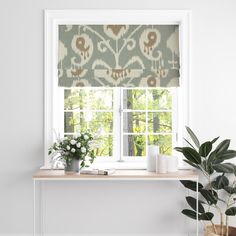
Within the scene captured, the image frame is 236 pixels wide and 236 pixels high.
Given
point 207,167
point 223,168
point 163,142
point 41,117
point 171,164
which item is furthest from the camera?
point 163,142

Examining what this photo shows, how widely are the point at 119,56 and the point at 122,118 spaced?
0.66 meters

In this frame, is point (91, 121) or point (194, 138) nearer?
point (194, 138)

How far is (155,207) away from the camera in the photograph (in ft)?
12.4

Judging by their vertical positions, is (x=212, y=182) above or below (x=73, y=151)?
below

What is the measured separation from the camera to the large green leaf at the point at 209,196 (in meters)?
3.50

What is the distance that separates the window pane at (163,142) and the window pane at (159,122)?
0.21ft

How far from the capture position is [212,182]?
3562mm

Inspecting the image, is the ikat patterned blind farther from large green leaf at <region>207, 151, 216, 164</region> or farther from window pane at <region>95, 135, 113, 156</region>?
large green leaf at <region>207, 151, 216, 164</region>

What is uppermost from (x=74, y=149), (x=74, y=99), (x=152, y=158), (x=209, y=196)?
(x=74, y=99)

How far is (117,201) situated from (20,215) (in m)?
1.00

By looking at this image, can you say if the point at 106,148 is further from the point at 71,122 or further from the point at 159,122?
the point at 159,122

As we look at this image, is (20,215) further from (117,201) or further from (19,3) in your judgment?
(19,3)

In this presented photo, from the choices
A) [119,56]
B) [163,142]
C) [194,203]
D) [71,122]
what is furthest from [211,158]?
[71,122]

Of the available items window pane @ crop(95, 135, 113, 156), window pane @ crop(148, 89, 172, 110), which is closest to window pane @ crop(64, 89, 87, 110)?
window pane @ crop(95, 135, 113, 156)
